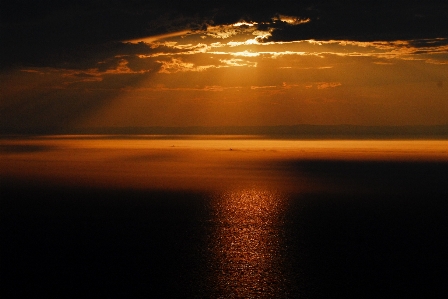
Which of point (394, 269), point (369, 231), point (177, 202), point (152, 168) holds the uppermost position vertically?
point (394, 269)

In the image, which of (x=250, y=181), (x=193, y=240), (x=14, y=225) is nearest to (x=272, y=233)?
(x=193, y=240)

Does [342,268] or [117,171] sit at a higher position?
[342,268]

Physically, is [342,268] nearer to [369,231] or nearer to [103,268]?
[369,231]

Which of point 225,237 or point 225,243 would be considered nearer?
point 225,243

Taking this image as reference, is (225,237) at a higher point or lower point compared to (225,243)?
lower
